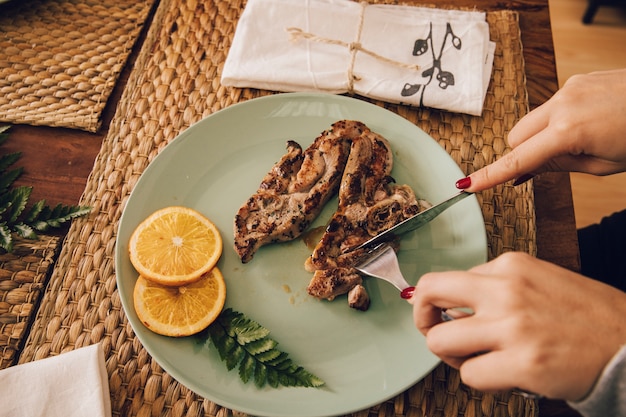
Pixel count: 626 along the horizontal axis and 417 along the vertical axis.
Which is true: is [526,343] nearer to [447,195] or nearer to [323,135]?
[447,195]

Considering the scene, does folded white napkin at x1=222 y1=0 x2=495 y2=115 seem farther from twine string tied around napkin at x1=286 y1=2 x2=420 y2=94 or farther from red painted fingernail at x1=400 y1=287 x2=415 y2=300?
red painted fingernail at x1=400 y1=287 x2=415 y2=300

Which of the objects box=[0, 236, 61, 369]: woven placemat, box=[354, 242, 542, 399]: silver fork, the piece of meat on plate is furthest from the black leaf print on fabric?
box=[0, 236, 61, 369]: woven placemat

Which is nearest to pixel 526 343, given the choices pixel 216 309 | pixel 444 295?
pixel 444 295

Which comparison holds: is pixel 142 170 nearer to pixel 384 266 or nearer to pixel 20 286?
pixel 20 286

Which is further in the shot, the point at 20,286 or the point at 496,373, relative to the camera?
the point at 20,286

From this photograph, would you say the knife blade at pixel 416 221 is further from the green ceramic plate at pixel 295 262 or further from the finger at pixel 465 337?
the finger at pixel 465 337

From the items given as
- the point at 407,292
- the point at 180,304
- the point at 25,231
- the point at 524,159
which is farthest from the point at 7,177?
the point at 524,159
